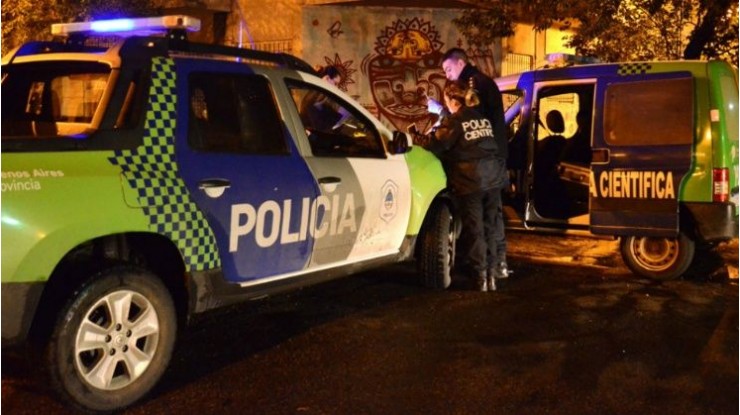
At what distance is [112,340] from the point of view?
3.81 m

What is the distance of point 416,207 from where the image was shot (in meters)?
6.02

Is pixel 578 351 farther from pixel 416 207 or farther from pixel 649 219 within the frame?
pixel 649 219

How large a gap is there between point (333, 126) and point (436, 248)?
4.24 ft

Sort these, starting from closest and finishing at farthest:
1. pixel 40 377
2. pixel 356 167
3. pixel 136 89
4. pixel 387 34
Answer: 1. pixel 40 377
2. pixel 136 89
3. pixel 356 167
4. pixel 387 34

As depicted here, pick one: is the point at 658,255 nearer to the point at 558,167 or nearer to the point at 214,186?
the point at 558,167

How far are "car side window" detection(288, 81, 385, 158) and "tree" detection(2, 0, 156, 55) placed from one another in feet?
17.6

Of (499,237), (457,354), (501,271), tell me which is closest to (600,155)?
(499,237)

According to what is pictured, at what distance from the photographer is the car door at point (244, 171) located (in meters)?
4.22

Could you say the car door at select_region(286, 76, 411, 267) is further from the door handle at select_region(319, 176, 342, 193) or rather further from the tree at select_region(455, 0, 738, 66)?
the tree at select_region(455, 0, 738, 66)

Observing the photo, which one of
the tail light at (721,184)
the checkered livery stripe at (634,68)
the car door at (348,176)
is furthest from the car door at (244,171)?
the tail light at (721,184)

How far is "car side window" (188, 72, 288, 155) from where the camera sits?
435cm

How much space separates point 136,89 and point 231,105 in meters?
0.64

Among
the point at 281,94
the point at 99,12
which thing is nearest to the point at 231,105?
the point at 281,94

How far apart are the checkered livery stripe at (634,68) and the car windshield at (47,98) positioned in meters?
4.44
